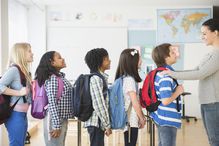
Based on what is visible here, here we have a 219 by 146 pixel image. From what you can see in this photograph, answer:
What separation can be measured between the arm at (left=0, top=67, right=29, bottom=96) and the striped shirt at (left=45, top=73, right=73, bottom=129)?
199mm

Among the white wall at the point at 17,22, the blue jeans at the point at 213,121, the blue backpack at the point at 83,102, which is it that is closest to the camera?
the blue jeans at the point at 213,121

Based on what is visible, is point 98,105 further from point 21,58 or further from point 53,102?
point 21,58

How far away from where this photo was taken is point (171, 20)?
7004 millimetres

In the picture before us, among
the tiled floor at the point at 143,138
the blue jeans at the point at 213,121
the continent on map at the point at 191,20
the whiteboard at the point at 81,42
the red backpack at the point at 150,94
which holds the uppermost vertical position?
the continent on map at the point at 191,20

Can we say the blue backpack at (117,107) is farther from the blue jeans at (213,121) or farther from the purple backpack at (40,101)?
the blue jeans at (213,121)

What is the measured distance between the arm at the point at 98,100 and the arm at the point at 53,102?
Result: 0.95 feet

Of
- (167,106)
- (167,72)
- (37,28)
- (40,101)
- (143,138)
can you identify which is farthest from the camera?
(37,28)

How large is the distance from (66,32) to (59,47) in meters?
0.39

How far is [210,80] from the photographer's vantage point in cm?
203

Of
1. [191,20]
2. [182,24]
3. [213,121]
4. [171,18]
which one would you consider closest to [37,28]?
[171,18]

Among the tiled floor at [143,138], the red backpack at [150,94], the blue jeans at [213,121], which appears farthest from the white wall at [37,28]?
the blue jeans at [213,121]

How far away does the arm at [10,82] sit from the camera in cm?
230

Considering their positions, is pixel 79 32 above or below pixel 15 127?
above

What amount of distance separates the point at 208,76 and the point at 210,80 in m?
0.03
